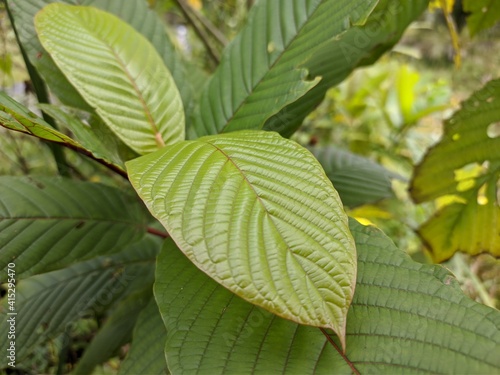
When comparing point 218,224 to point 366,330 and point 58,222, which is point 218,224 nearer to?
point 366,330

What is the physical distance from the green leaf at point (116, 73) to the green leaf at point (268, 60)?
8 cm

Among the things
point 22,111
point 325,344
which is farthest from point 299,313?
point 22,111

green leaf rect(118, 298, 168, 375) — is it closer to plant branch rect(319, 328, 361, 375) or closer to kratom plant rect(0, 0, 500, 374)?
kratom plant rect(0, 0, 500, 374)

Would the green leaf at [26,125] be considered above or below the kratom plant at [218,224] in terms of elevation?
above

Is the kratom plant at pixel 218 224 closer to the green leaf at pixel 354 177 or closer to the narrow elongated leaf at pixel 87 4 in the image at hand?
the narrow elongated leaf at pixel 87 4

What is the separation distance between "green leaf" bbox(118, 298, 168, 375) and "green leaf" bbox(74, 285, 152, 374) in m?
0.15

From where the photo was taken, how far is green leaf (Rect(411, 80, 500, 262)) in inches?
32.7

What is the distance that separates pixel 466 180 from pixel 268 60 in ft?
1.55

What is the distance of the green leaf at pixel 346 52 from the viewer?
78cm

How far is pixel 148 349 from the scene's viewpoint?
2.20 ft

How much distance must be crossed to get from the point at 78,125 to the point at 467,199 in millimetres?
739

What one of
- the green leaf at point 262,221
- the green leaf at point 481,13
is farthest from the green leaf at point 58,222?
the green leaf at point 481,13

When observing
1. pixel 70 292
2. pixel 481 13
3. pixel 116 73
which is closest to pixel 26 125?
pixel 116 73

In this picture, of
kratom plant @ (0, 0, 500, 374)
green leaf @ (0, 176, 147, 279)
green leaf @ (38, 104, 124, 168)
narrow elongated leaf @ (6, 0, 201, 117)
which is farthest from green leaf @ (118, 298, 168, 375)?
narrow elongated leaf @ (6, 0, 201, 117)
